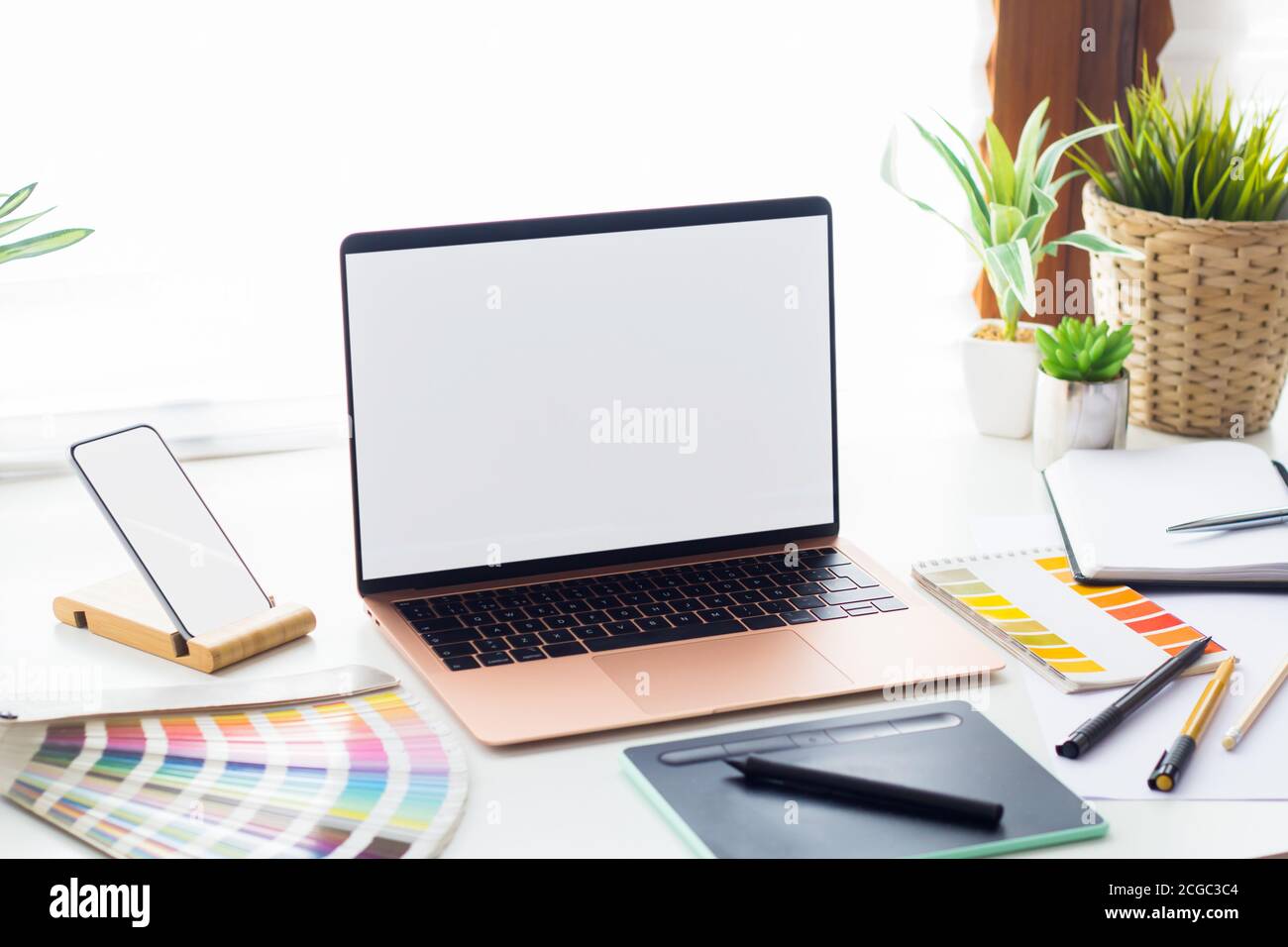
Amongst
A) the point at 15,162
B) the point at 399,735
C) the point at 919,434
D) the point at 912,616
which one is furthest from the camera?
the point at 919,434

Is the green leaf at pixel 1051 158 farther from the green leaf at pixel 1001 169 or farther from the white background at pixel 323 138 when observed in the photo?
the white background at pixel 323 138

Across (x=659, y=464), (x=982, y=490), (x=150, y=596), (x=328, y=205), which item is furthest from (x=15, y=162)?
(x=982, y=490)

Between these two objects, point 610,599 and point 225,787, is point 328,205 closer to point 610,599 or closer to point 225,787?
point 610,599

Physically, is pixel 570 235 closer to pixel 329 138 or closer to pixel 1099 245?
pixel 329 138

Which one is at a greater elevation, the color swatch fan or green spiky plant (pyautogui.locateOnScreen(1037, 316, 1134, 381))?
green spiky plant (pyautogui.locateOnScreen(1037, 316, 1134, 381))

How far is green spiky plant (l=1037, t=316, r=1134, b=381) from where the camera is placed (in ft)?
3.84

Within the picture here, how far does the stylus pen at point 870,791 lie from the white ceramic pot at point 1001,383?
670mm

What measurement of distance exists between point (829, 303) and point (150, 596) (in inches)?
20.3

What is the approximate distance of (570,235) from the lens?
0.96 m

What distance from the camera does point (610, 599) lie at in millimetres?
932

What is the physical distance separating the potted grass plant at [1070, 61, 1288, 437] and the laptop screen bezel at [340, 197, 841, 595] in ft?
1.23

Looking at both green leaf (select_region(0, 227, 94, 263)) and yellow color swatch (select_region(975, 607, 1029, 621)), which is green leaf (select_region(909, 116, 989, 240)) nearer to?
yellow color swatch (select_region(975, 607, 1029, 621))

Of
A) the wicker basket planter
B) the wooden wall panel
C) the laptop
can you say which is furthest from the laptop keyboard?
the wooden wall panel

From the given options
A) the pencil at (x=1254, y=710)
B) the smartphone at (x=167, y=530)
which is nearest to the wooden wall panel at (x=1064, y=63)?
the pencil at (x=1254, y=710)
